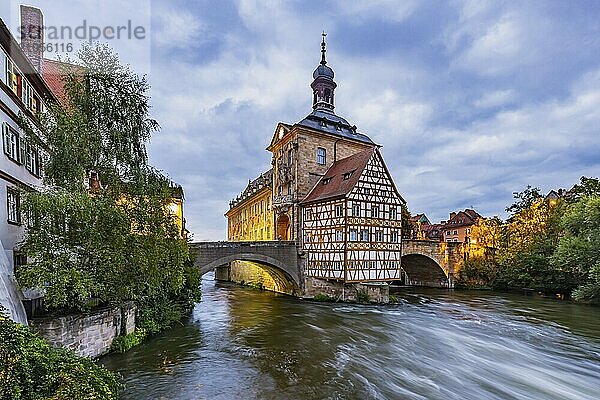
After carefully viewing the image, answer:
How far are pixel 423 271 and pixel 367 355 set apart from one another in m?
25.5

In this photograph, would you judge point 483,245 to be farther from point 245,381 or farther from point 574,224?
point 245,381

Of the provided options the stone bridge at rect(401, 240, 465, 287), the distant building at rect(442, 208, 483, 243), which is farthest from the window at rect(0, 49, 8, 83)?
the distant building at rect(442, 208, 483, 243)

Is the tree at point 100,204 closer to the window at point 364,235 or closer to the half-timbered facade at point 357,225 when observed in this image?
the half-timbered facade at point 357,225

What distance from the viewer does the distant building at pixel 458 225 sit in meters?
67.0

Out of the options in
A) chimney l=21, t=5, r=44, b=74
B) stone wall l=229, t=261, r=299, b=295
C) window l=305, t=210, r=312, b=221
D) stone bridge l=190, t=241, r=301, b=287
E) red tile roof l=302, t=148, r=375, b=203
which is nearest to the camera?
chimney l=21, t=5, r=44, b=74

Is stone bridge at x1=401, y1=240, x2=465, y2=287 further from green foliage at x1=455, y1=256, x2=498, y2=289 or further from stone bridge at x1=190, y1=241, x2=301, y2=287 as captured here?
stone bridge at x1=190, y1=241, x2=301, y2=287

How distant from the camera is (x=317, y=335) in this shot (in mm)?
15883

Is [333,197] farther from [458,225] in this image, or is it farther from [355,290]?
[458,225]

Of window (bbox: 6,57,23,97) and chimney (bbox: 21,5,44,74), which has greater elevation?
chimney (bbox: 21,5,44,74)

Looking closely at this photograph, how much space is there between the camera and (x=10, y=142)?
11.2 m

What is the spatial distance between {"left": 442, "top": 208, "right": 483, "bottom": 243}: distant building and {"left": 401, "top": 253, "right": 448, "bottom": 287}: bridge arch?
31992 millimetres

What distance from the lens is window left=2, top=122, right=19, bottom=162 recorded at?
1077 cm

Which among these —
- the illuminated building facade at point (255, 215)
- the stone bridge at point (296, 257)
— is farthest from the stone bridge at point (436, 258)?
the illuminated building facade at point (255, 215)

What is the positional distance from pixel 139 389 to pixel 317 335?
817 cm
